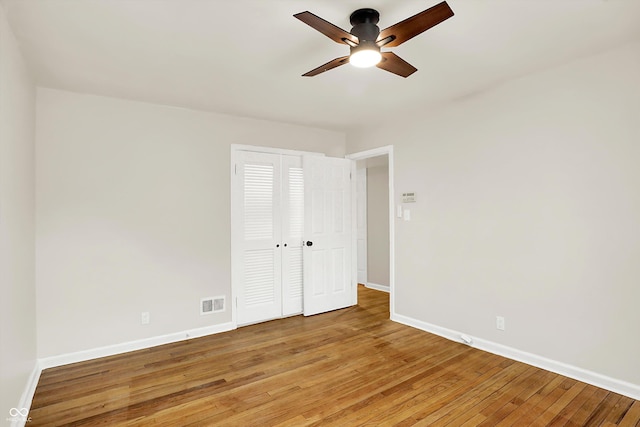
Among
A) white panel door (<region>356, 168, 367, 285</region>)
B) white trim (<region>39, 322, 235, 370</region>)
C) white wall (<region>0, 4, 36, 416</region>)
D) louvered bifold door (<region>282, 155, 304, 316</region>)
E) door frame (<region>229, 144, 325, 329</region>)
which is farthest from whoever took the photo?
white panel door (<region>356, 168, 367, 285</region>)

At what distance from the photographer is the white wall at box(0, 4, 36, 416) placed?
191 centimetres

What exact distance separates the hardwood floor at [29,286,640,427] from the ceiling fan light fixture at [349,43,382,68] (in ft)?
7.47

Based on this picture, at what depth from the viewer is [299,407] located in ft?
7.73

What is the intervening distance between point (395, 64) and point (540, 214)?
72.5 inches

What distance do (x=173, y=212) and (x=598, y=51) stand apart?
4.01 metres

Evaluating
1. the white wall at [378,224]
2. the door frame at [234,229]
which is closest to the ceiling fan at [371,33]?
the door frame at [234,229]

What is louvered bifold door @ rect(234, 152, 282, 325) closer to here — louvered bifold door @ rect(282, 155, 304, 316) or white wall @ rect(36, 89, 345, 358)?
louvered bifold door @ rect(282, 155, 304, 316)

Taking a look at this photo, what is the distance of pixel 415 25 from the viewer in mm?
1778

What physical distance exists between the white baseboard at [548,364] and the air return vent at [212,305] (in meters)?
2.31

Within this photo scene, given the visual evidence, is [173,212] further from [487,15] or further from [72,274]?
[487,15]

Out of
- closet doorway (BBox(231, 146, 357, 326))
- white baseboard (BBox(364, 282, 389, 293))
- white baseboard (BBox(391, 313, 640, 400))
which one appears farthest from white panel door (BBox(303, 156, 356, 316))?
white baseboard (BBox(391, 313, 640, 400))

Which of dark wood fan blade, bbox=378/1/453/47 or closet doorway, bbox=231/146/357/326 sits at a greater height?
dark wood fan blade, bbox=378/1/453/47
